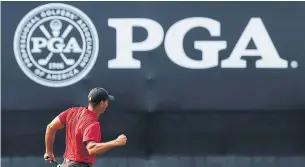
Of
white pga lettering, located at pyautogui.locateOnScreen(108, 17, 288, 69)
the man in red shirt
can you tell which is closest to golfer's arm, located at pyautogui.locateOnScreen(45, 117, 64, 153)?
the man in red shirt

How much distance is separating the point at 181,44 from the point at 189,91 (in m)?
0.50

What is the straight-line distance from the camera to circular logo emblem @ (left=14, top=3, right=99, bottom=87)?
8.53 metres

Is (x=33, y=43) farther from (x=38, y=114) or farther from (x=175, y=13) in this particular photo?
(x=175, y=13)

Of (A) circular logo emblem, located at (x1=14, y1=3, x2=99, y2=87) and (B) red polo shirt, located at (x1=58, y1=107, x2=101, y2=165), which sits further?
(A) circular logo emblem, located at (x1=14, y1=3, x2=99, y2=87)

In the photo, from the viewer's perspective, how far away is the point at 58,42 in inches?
336

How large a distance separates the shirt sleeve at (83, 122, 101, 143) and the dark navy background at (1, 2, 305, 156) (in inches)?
75.2

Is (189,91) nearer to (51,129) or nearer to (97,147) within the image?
→ (51,129)

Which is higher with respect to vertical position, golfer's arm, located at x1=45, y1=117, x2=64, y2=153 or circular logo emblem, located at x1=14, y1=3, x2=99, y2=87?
circular logo emblem, located at x1=14, y1=3, x2=99, y2=87

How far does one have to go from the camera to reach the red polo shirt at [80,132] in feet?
21.7

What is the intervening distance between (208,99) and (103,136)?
1.17 metres

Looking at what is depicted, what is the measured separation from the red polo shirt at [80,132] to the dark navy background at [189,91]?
1495 millimetres

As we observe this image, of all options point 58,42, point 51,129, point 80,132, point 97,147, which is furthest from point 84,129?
point 58,42

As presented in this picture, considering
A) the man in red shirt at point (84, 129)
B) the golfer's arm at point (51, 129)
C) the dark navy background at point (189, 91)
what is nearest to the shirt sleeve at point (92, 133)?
the man in red shirt at point (84, 129)

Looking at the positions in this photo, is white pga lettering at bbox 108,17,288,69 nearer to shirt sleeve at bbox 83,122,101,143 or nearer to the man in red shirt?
the man in red shirt
